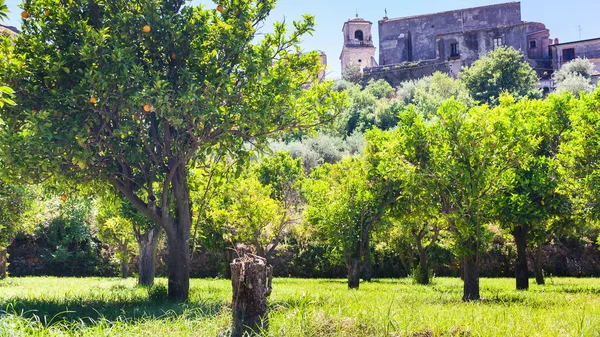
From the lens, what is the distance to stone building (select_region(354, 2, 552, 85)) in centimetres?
8525

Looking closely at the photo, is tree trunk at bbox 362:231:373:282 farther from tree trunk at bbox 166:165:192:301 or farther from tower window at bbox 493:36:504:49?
tower window at bbox 493:36:504:49

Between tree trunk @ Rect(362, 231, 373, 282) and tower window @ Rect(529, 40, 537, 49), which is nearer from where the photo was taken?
tree trunk @ Rect(362, 231, 373, 282)

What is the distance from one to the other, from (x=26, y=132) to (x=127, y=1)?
3928 millimetres

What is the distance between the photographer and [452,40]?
293 ft

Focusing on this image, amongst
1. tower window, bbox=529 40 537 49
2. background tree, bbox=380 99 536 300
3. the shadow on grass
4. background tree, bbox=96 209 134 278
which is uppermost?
tower window, bbox=529 40 537 49

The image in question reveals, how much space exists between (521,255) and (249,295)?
19144mm

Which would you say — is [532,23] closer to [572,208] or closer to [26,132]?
[572,208]

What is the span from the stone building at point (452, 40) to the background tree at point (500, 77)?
7232mm

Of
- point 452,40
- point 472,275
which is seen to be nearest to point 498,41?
point 452,40

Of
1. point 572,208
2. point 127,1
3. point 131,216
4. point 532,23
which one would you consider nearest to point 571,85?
point 532,23

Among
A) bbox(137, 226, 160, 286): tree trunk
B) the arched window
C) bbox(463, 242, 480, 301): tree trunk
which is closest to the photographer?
bbox(463, 242, 480, 301): tree trunk

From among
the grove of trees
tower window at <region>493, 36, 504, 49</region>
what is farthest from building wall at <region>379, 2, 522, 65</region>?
the grove of trees

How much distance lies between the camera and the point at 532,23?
281ft

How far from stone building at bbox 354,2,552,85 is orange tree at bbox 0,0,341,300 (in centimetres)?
7481
